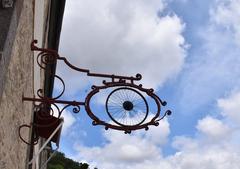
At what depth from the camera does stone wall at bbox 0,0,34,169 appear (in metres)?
5.23

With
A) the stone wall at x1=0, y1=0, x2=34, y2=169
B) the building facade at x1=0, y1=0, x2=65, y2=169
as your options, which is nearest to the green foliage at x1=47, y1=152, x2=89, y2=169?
the building facade at x1=0, y1=0, x2=65, y2=169

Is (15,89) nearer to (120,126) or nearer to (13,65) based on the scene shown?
(13,65)

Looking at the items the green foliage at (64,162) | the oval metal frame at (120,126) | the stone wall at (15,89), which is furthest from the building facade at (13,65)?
the green foliage at (64,162)

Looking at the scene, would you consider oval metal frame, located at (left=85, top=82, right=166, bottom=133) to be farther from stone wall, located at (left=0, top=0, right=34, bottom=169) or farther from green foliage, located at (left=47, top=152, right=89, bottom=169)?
green foliage, located at (left=47, top=152, right=89, bottom=169)

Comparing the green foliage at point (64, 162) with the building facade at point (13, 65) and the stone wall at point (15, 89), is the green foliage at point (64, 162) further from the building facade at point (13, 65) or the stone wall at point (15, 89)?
the stone wall at point (15, 89)

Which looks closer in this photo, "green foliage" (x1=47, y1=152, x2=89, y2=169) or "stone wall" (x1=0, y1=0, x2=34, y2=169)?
"stone wall" (x1=0, y1=0, x2=34, y2=169)

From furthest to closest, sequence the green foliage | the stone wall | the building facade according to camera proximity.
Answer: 1. the green foliage
2. the stone wall
3. the building facade

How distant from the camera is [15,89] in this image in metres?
5.86

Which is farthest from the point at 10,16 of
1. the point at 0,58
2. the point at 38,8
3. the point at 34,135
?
the point at 34,135

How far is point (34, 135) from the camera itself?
361 inches

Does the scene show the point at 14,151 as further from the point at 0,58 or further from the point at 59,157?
the point at 59,157

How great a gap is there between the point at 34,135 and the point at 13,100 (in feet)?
11.4

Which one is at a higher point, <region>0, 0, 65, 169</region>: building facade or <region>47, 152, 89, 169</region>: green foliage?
<region>47, 152, 89, 169</region>: green foliage

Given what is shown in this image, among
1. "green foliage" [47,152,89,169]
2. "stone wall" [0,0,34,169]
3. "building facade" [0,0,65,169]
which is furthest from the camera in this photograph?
"green foliage" [47,152,89,169]
